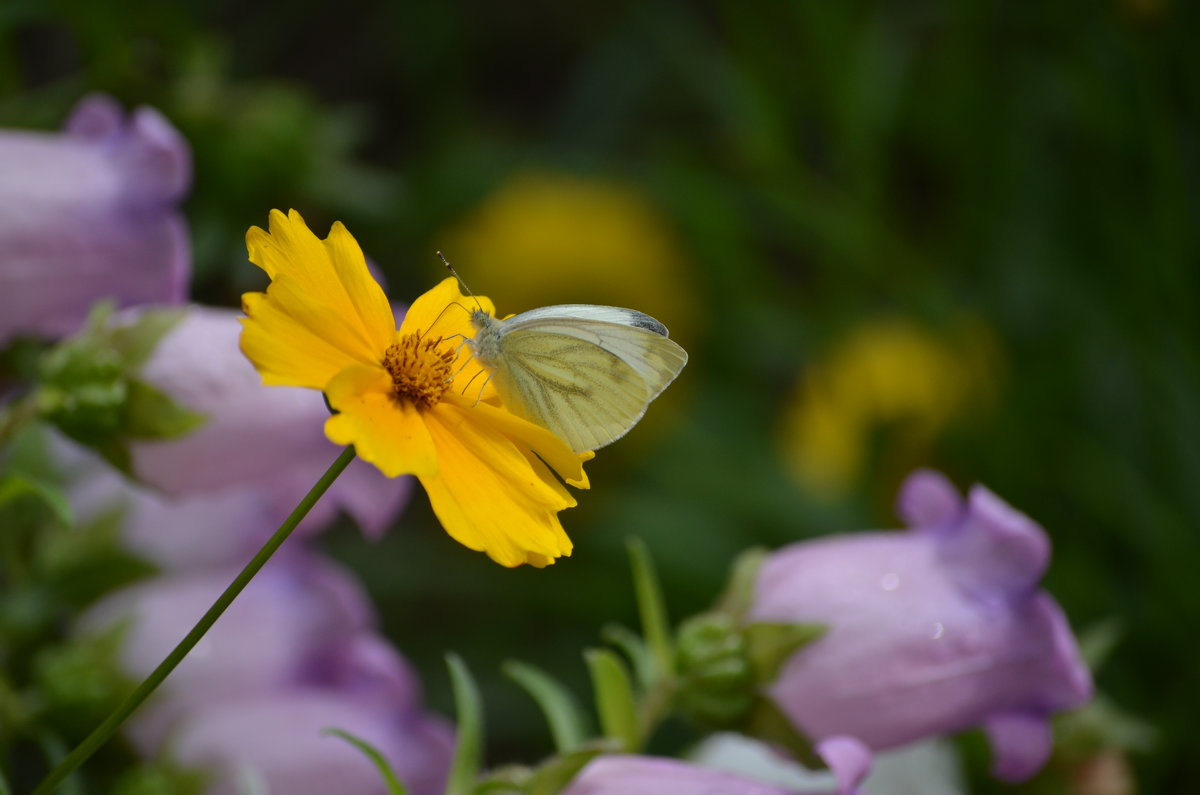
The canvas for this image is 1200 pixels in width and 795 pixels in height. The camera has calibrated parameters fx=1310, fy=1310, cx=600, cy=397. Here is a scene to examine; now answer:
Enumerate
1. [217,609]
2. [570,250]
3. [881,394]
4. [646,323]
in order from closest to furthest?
[217,609], [646,323], [881,394], [570,250]

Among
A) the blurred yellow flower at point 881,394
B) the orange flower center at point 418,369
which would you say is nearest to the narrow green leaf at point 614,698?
the orange flower center at point 418,369

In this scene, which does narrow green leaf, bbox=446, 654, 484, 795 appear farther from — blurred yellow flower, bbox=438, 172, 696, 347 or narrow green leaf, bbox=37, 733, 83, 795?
blurred yellow flower, bbox=438, 172, 696, 347

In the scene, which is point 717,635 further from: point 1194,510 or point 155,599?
point 1194,510

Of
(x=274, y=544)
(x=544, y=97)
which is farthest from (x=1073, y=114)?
(x=274, y=544)

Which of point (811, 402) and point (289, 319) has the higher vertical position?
point (289, 319)

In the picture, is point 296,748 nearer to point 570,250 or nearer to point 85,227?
point 85,227

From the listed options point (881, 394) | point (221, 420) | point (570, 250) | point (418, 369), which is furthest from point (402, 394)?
point (570, 250)

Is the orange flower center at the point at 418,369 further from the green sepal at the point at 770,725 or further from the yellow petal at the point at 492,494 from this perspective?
the green sepal at the point at 770,725
